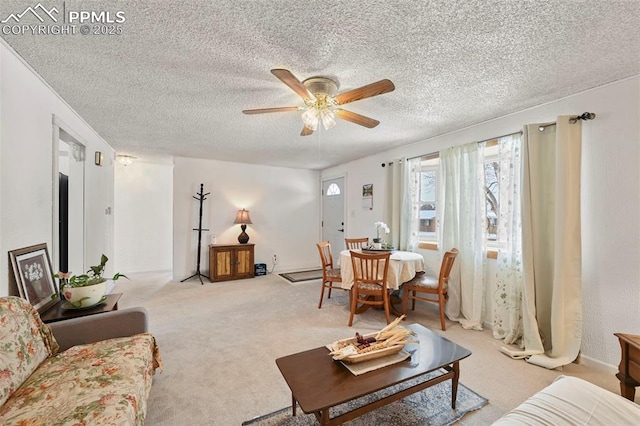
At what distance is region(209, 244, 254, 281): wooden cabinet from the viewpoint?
4.77 metres

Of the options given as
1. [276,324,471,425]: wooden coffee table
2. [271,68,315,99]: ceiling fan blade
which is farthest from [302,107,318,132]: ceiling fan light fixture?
[276,324,471,425]: wooden coffee table

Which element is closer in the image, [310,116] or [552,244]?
[310,116]

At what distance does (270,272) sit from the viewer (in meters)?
5.57

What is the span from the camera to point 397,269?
3.00m

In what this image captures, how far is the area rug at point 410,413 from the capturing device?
155cm

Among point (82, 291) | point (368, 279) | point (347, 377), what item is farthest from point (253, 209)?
point (347, 377)

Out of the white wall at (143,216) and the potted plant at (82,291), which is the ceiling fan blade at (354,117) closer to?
the potted plant at (82,291)

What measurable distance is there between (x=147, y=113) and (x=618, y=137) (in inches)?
166

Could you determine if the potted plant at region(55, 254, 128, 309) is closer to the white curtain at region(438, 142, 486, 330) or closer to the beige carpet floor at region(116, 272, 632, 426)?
the beige carpet floor at region(116, 272, 632, 426)

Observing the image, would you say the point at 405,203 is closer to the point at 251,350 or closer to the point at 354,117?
the point at 354,117

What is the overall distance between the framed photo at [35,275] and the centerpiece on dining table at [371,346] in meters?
2.12

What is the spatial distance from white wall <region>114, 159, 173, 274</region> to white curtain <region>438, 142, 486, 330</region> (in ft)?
17.5

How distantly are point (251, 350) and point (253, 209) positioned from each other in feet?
11.5

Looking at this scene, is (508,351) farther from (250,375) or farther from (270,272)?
(270,272)
